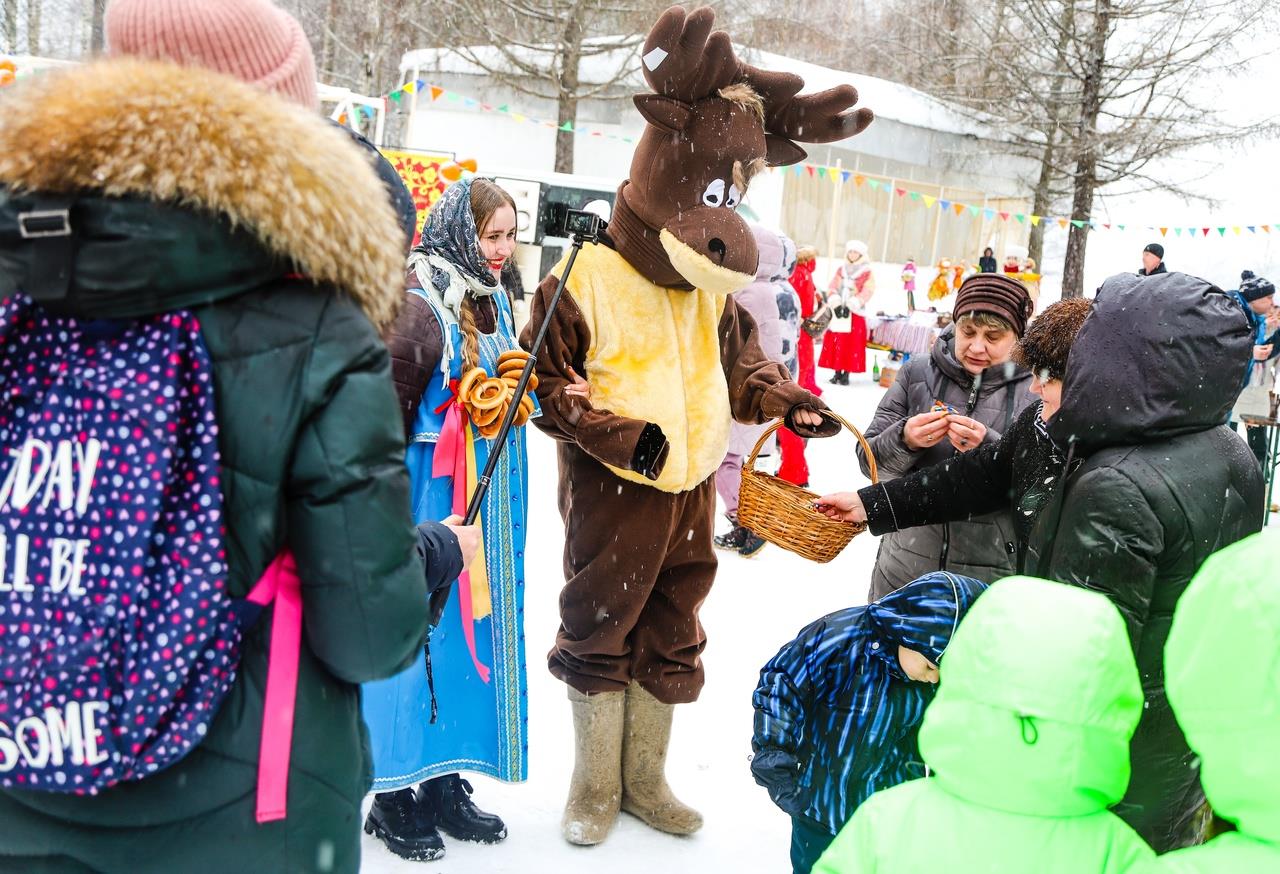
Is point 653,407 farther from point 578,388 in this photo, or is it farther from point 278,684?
point 278,684

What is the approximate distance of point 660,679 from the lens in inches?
134

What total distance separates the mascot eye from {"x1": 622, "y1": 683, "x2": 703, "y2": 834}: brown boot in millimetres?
1468

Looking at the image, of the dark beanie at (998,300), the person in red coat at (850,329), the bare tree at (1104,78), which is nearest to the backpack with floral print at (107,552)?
the dark beanie at (998,300)

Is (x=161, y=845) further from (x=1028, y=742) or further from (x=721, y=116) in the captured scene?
(x=721, y=116)

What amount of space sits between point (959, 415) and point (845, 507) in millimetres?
566

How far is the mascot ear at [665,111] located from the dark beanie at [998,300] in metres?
1.10

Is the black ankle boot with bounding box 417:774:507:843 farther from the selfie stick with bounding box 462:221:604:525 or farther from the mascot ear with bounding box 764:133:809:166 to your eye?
the mascot ear with bounding box 764:133:809:166

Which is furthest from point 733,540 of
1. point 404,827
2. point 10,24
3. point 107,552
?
point 10,24

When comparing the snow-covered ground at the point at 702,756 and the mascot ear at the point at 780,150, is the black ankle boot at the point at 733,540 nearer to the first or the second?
the snow-covered ground at the point at 702,756

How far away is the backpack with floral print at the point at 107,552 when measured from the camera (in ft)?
4.58

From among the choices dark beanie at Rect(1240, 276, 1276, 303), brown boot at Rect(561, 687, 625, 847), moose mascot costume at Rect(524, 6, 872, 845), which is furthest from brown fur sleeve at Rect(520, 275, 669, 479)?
dark beanie at Rect(1240, 276, 1276, 303)

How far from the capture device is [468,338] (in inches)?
122

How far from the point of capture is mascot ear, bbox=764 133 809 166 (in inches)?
144

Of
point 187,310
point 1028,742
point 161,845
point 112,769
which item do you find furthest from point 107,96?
point 1028,742
